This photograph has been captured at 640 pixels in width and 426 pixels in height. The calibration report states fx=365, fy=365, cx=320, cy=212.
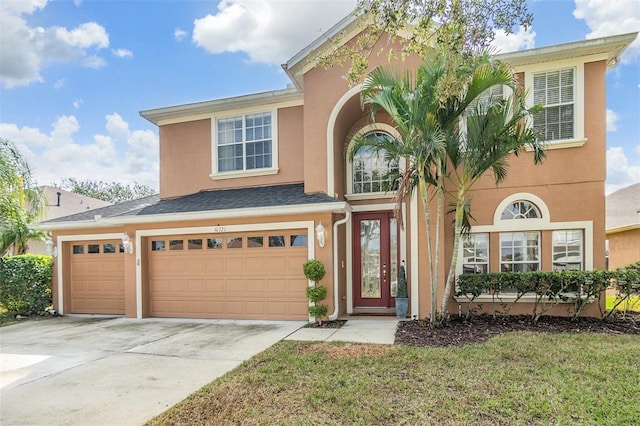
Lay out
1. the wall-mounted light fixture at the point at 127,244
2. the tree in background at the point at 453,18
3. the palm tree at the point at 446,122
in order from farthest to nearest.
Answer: the wall-mounted light fixture at the point at 127,244, the palm tree at the point at 446,122, the tree in background at the point at 453,18

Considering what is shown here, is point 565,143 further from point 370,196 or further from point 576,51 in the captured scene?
point 370,196

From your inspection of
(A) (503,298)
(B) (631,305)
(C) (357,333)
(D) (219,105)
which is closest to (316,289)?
(C) (357,333)

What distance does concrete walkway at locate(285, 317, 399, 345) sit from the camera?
741 cm

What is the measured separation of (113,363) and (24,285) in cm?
779

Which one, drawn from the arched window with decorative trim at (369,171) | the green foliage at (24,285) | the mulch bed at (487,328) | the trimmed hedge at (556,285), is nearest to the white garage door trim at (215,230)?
the arched window with decorative trim at (369,171)

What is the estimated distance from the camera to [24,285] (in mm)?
11508

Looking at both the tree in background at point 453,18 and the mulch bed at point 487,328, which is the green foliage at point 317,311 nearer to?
the mulch bed at point 487,328

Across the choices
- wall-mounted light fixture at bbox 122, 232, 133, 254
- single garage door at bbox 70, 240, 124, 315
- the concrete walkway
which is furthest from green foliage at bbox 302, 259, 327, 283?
single garage door at bbox 70, 240, 124, 315

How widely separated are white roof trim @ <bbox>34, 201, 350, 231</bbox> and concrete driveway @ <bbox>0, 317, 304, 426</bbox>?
281 centimetres

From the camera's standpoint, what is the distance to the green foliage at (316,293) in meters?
8.81

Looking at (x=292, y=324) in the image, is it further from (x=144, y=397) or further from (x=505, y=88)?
(x=505, y=88)

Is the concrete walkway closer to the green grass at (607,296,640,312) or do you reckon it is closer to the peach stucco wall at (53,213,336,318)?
the peach stucco wall at (53,213,336,318)

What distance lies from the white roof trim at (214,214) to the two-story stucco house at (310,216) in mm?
38

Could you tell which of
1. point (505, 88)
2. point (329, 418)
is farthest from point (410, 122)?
point (329, 418)
